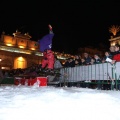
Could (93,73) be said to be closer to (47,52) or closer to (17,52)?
(47,52)

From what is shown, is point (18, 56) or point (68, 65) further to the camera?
point (18, 56)

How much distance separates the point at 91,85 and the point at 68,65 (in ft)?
6.63

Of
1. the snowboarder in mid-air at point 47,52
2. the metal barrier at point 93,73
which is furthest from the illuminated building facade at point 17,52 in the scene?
the metal barrier at point 93,73

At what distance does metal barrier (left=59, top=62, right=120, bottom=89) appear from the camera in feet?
25.5

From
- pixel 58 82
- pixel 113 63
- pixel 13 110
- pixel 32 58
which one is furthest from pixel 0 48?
pixel 13 110

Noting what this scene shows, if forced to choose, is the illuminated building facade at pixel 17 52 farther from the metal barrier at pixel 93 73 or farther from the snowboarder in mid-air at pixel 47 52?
the metal barrier at pixel 93 73

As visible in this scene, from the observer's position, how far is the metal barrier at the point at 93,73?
306 inches

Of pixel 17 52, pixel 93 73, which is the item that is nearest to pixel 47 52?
pixel 93 73

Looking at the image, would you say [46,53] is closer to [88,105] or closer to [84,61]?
[84,61]

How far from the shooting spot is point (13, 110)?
327 centimetres

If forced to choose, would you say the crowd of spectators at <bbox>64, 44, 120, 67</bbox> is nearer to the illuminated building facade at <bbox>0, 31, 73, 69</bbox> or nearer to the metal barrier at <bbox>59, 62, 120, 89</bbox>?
the metal barrier at <bbox>59, 62, 120, 89</bbox>

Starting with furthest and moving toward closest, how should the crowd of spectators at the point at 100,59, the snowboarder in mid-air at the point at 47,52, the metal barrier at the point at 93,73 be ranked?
the snowboarder in mid-air at the point at 47,52, the crowd of spectators at the point at 100,59, the metal barrier at the point at 93,73

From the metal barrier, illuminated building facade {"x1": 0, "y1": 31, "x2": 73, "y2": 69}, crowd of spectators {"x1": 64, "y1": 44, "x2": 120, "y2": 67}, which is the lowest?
the metal barrier

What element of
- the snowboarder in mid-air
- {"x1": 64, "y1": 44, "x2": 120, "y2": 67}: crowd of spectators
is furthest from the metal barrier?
the snowboarder in mid-air
